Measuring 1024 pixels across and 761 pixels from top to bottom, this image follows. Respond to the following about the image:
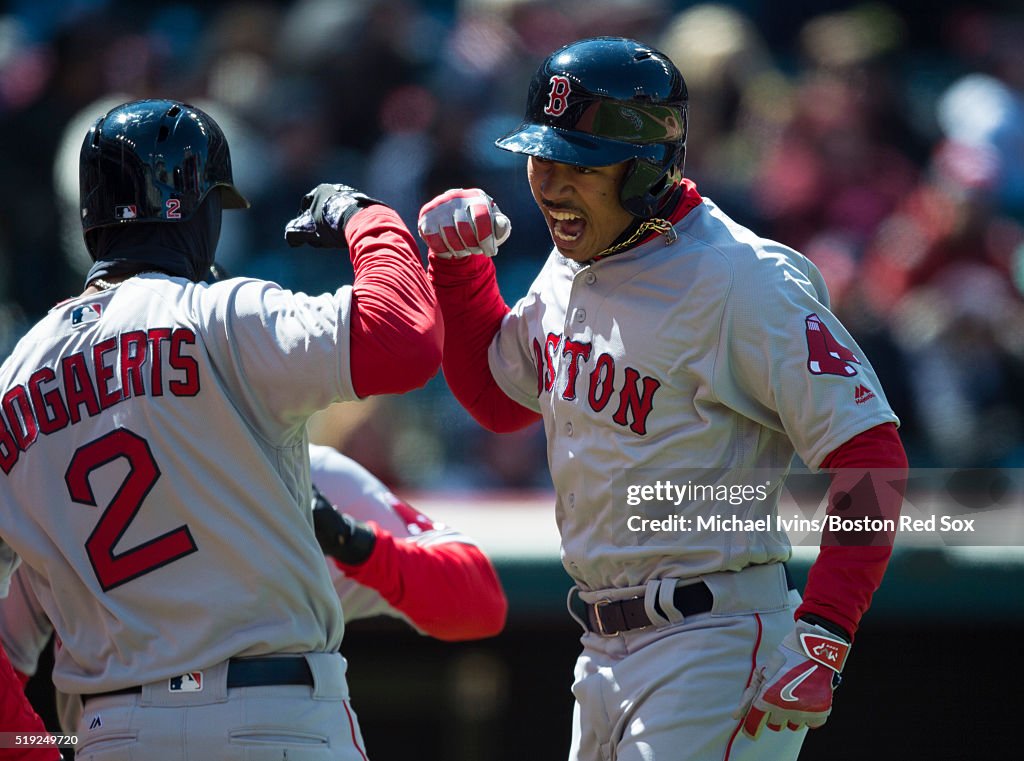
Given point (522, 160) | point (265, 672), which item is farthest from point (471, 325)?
point (522, 160)

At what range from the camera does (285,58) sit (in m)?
8.52

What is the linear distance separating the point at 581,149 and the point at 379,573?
114cm

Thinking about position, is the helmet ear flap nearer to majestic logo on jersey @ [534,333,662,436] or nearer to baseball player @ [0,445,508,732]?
majestic logo on jersey @ [534,333,662,436]

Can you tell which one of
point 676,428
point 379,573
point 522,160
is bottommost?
point 522,160

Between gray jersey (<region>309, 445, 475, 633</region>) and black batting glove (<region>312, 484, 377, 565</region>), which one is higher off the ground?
black batting glove (<region>312, 484, 377, 565</region>)

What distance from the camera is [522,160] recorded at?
710 cm

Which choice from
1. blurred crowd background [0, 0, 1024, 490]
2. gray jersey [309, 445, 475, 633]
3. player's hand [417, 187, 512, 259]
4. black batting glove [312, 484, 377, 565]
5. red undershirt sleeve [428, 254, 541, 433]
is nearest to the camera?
player's hand [417, 187, 512, 259]

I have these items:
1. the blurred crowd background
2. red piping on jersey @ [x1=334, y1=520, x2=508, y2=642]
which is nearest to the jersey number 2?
red piping on jersey @ [x1=334, y1=520, x2=508, y2=642]

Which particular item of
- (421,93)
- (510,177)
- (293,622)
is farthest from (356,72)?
(293,622)

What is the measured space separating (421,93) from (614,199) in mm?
4952

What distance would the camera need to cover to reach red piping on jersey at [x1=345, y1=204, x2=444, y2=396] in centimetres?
279

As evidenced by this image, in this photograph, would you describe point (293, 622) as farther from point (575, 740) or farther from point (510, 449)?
point (510, 449)

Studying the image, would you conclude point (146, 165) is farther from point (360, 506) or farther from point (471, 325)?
point (360, 506)
